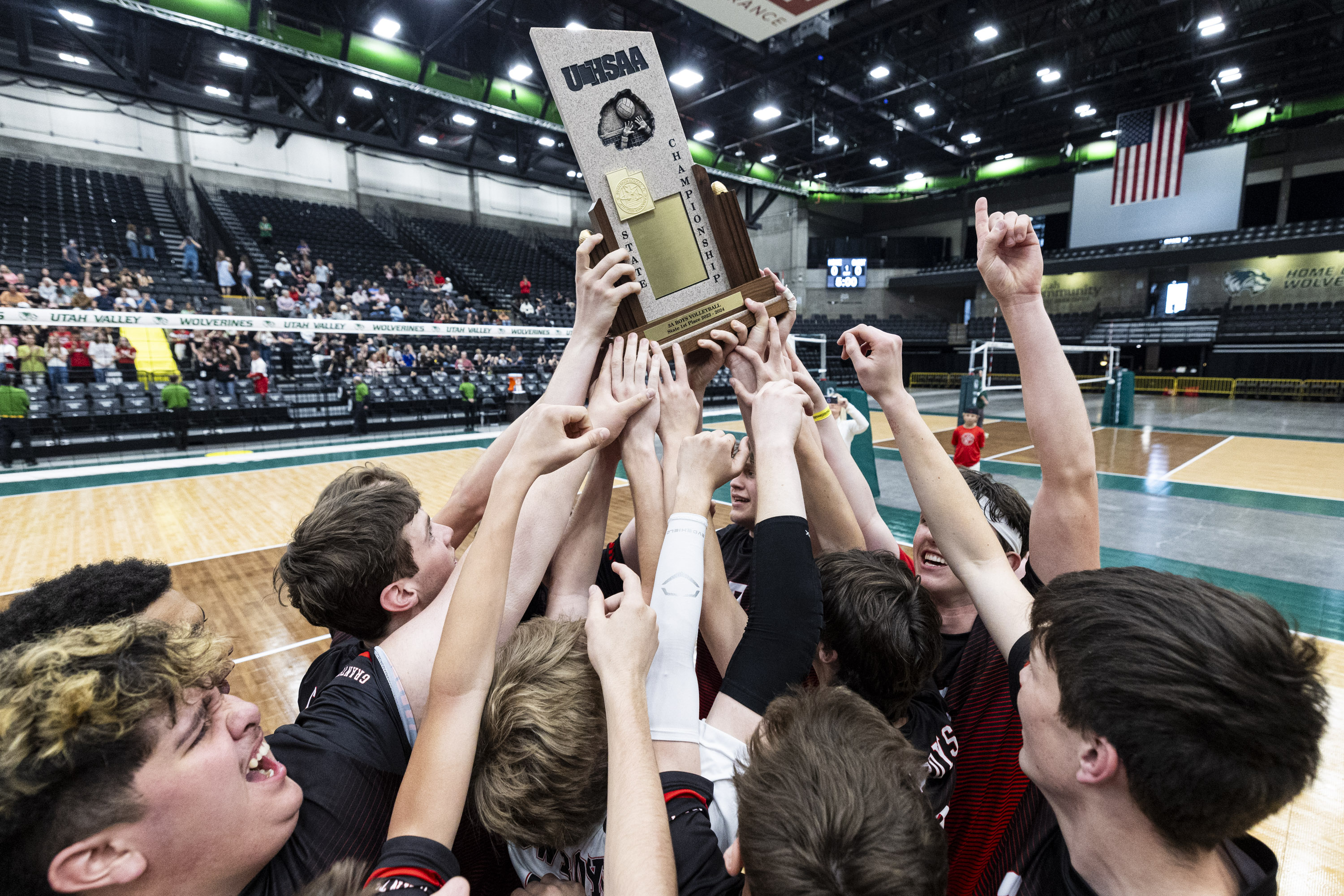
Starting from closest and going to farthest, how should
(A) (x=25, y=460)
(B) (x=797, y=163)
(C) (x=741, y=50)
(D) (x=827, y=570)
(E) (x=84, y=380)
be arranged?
(D) (x=827, y=570)
(A) (x=25, y=460)
(E) (x=84, y=380)
(C) (x=741, y=50)
(B) (x=797, y=163)

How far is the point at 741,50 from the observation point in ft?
44.8

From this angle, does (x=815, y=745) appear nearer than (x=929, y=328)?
Yes

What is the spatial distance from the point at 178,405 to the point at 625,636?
11.6 m

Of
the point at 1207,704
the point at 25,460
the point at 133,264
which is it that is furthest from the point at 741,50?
the point at 1207,704

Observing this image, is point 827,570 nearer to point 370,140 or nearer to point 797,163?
point 370,140

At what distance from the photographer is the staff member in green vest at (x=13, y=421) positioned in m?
8.22

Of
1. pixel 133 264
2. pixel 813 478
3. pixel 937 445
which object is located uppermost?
pixel 133 264

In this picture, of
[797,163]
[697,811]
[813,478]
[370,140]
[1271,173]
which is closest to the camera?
[697,811]

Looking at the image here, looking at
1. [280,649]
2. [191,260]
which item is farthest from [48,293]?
[280,649]

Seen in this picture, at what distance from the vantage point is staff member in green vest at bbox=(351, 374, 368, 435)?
1159cm

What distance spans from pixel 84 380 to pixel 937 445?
1272 centimetres

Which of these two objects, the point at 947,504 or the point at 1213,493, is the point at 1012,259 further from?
the point at 1213,493

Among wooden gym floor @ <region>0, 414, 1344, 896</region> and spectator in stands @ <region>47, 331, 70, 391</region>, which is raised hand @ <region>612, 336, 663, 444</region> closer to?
wooden gym floor @ <region>0, 414, 1344, 896</region>

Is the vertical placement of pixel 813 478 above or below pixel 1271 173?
below
